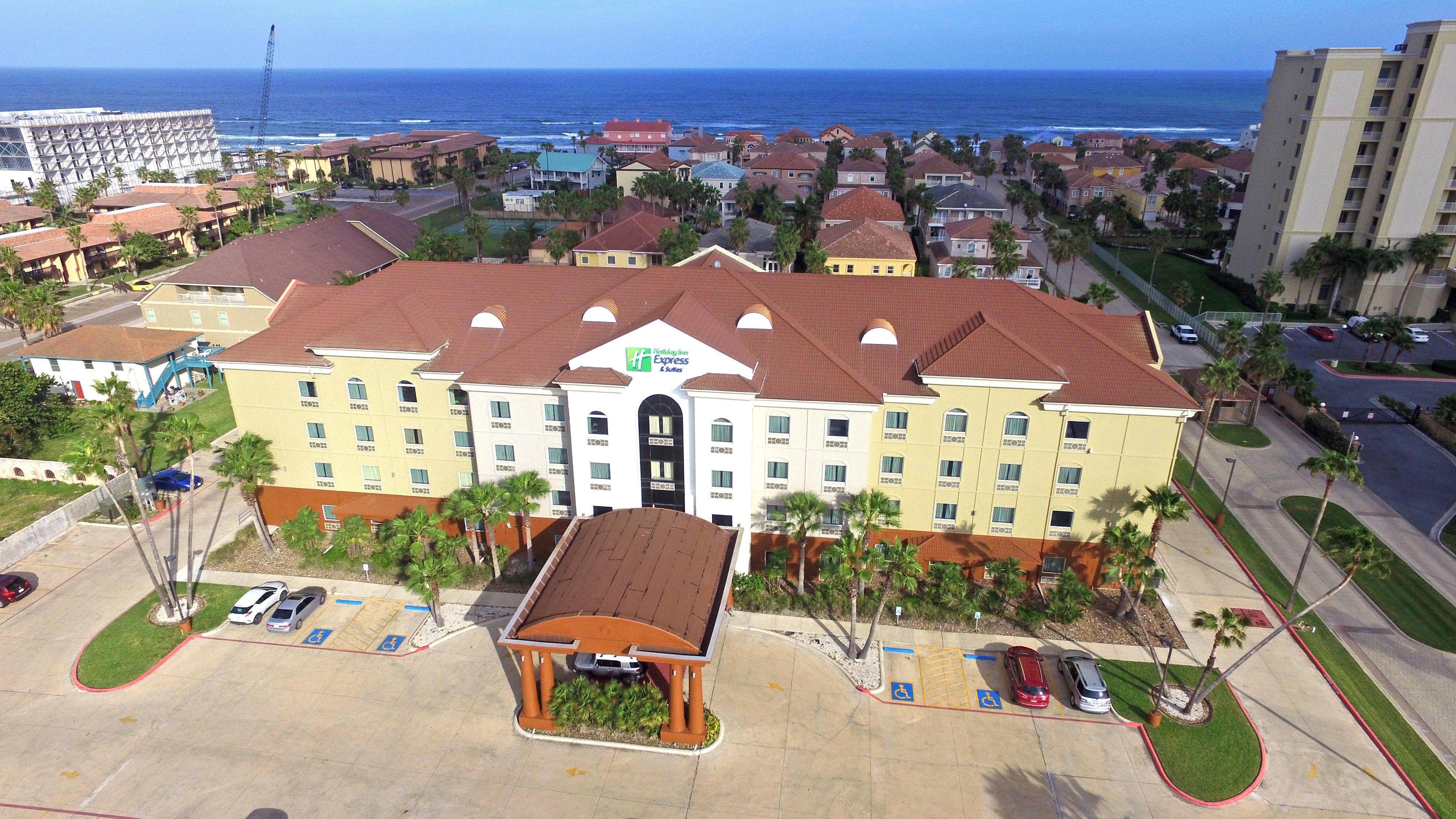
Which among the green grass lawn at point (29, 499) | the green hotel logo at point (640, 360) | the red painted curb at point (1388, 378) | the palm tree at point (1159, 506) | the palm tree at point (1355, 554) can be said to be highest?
the green hotel logo at point (640, 360)

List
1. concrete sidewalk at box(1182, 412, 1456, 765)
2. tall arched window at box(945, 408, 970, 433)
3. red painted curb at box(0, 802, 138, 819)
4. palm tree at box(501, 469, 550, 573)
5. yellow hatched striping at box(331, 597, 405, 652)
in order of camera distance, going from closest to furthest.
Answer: red painted curb at box(0, 802, 138, 819) < concrete sidewalk at box(1182, 412, 1456, 765) < yellow hatched striping at box(331, 597, 405, 652) < tall arched window at box(945, 408, 970, 433) < palm tree at box(501, 469, 550, 573)

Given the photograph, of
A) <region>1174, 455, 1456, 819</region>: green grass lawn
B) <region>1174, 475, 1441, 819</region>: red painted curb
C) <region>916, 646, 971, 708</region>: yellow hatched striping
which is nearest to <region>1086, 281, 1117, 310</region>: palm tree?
<region>1174, 475, 1441, 819</region>: red painted curb

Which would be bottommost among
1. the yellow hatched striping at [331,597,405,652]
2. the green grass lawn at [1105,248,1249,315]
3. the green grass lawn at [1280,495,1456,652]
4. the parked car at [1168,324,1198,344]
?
the yellow hatched striping at [331,597,405,652]

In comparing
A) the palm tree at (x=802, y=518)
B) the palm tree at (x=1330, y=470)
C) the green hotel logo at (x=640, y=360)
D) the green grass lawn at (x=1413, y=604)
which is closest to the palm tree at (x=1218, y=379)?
the palm tree at (x=1330, y=470)

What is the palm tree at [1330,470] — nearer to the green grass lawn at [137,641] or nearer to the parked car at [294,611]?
the parked car at [294,611]

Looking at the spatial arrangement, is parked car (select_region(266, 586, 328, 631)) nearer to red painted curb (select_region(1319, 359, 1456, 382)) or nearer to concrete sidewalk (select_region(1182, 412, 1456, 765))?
concrete sidewalk (select_region(1182, 412, 1456, 765))

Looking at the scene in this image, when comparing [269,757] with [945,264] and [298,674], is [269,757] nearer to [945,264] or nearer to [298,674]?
[298,674]

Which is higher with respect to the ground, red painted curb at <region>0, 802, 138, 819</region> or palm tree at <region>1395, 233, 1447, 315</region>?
palm tree at <region>1395, 233, 1447, 315</region>
